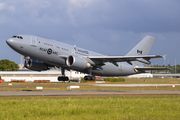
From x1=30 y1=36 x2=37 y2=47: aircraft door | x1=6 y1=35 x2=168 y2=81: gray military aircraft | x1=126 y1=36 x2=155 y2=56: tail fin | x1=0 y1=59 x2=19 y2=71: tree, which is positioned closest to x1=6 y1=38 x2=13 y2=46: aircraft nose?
x1=6 y1=35 x2=168 y2=81: gray military aircraft

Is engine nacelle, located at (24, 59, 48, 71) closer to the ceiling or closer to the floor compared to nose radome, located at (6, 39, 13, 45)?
closer to the floor

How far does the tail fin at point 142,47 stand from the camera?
54844 mm

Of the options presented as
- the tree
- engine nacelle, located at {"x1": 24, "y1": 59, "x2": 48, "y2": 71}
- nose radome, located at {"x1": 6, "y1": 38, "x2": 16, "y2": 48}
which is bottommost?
engine nacelle, located at {"x1": 24, "y1": 59, "x2": 48, "y2": 71}

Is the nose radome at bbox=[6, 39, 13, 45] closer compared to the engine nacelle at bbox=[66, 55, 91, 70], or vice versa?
the nose radome at bbox=[6, 39, 13, 45]

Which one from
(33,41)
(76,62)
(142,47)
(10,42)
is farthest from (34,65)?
(142,47)

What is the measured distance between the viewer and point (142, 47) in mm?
55281

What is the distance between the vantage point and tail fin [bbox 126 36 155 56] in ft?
180

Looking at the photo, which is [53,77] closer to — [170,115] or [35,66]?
[35,66]

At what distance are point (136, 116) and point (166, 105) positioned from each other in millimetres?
5751

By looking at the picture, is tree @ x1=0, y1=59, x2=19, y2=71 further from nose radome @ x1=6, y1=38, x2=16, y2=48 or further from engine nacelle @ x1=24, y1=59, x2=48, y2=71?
nose radome @ x1=6, y1=38, x2=16, y2=48

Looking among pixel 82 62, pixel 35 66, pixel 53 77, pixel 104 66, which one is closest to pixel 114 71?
pixel 104 66

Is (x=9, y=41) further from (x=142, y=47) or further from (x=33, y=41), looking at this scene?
(x=142, y=47)

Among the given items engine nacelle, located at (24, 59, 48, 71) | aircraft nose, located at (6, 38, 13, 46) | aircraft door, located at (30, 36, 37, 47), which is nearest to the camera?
aircraft nose, located at (6, 38, 13, 46)

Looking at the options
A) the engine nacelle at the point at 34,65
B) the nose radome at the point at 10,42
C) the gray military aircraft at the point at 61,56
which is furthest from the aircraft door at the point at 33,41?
the engine nacelle at the point at 34,65
